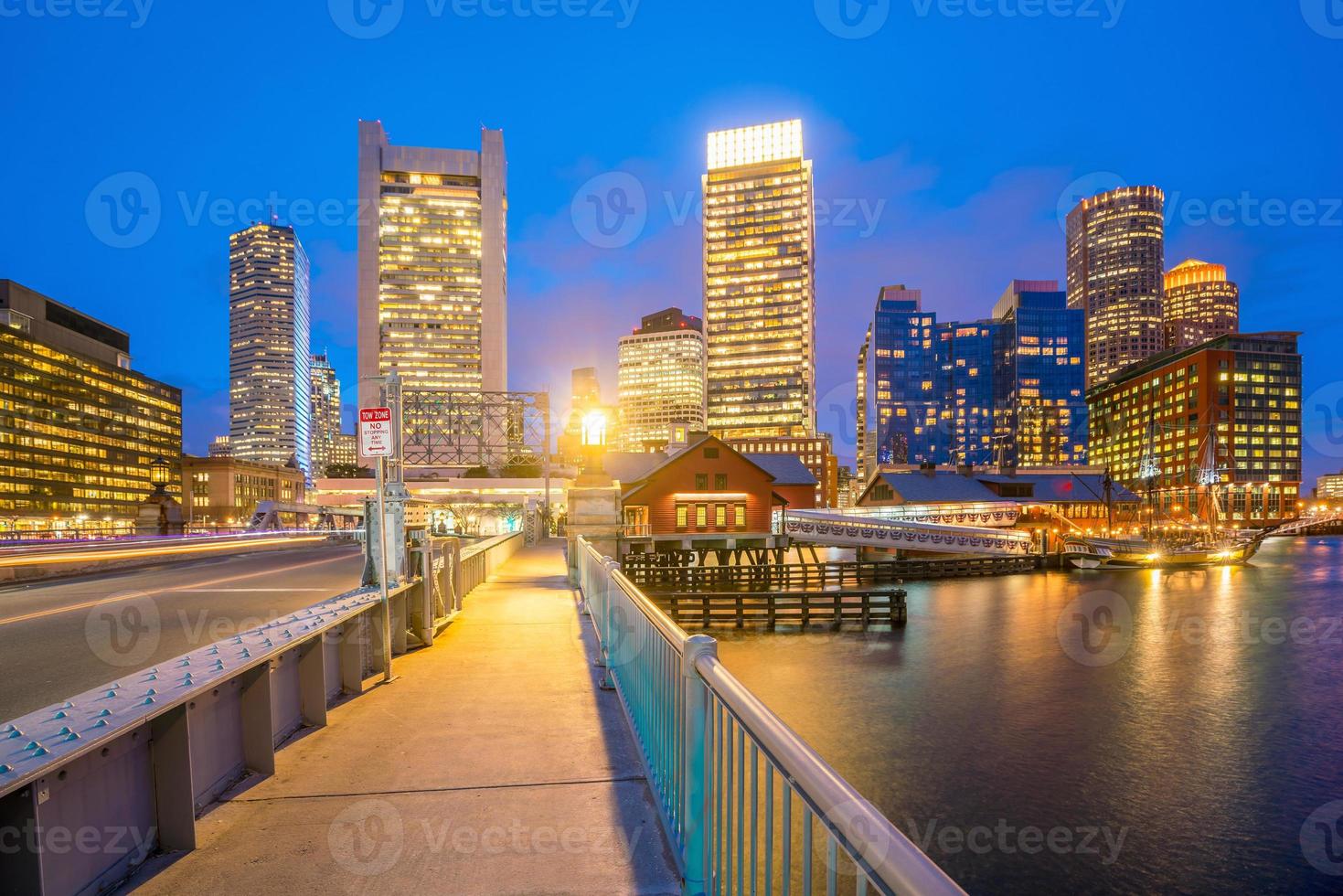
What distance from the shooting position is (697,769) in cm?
374

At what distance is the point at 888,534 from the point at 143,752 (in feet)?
167

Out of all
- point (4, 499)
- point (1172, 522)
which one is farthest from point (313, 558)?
point (4, 499)

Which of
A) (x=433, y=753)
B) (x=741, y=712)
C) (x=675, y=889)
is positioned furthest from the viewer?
(x=433, y=753)

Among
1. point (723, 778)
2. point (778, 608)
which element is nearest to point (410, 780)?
point (723, 778)

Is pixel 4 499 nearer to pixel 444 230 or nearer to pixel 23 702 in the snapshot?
pixel 444 230

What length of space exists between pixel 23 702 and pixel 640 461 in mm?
55596

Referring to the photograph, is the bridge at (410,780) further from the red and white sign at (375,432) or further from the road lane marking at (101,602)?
the road lane marking at (101,602)

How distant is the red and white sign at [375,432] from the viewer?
8602 mm

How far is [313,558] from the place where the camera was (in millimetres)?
28078
